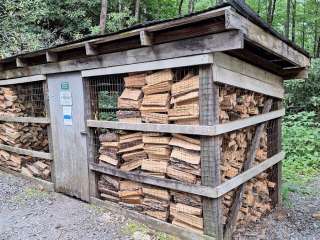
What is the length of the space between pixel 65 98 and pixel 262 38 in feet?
10.2

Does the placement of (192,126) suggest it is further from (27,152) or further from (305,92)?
(305,92)

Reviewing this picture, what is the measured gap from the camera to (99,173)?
15.8 ft

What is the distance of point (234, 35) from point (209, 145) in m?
1.17

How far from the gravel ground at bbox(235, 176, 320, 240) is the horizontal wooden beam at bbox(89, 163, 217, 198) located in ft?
3.35

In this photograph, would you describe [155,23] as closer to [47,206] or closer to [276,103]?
[276,103]

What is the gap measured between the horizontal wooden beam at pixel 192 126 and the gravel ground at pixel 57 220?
4.19 ft

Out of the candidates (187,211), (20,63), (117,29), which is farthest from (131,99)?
(117,29)

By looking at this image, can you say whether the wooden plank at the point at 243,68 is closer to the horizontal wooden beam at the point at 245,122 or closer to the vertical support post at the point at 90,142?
the horizontal wooden beam at the point at 245,122

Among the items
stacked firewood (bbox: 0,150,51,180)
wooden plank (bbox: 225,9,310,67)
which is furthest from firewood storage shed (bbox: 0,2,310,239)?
stacked firewood (bbox: 0,150,51,180)

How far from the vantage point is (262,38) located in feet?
10.8

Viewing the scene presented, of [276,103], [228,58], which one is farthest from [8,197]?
[276,103]

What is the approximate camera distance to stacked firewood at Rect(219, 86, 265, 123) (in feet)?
12.1

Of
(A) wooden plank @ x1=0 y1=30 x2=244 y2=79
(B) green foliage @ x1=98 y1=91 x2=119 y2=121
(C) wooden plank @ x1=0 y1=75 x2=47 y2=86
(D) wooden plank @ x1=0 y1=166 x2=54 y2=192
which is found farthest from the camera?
(B) green foliage @ x1=98 y1=91 x2=119 y2=121

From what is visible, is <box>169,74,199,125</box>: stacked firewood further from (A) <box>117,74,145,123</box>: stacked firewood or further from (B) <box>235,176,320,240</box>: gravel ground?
(B) <box>235,176,320,240</box>: gravel ground
